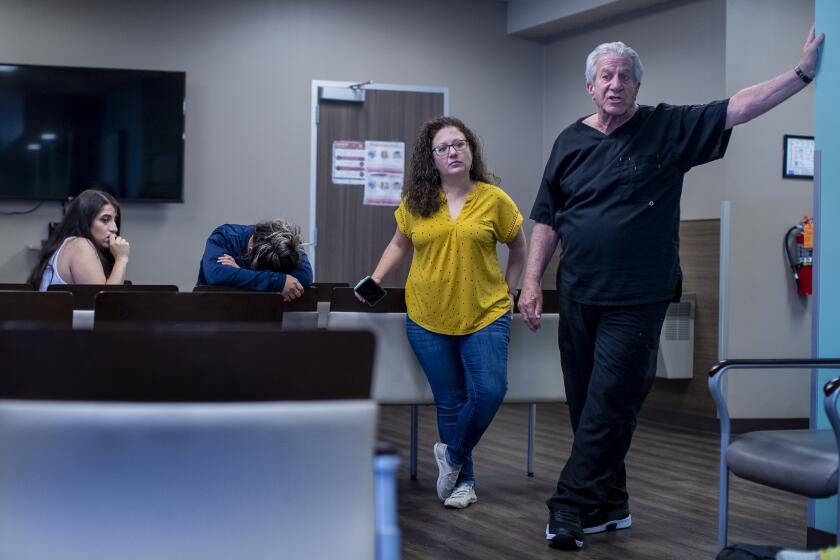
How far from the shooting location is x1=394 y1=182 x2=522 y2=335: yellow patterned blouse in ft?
13.4

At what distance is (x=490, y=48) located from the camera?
8.55 meters

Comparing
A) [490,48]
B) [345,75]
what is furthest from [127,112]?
[490,48]

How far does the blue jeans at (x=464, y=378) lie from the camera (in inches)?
159

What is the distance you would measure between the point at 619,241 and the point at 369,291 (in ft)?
3.75

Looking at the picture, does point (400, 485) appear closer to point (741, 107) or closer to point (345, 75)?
point (741, 107)

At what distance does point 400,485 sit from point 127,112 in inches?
159

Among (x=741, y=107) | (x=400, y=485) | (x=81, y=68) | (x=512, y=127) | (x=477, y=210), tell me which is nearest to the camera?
(x=741, y=107)

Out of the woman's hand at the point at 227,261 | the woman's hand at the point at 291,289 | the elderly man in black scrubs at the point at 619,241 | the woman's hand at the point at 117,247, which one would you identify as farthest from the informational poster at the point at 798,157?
the woman's hand at the point at 117,247

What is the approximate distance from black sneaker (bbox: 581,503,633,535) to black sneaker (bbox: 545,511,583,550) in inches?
5.3

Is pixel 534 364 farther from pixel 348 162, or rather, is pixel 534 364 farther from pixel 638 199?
pixel 348 162

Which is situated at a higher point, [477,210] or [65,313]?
[477,210]

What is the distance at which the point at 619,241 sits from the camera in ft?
11.3

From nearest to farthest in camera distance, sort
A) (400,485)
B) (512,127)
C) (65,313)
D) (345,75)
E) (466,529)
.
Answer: (65,313) < (466,529) < (400,485) < (345,75) < (512,127)

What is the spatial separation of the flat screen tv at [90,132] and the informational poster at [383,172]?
1444 millimetres
